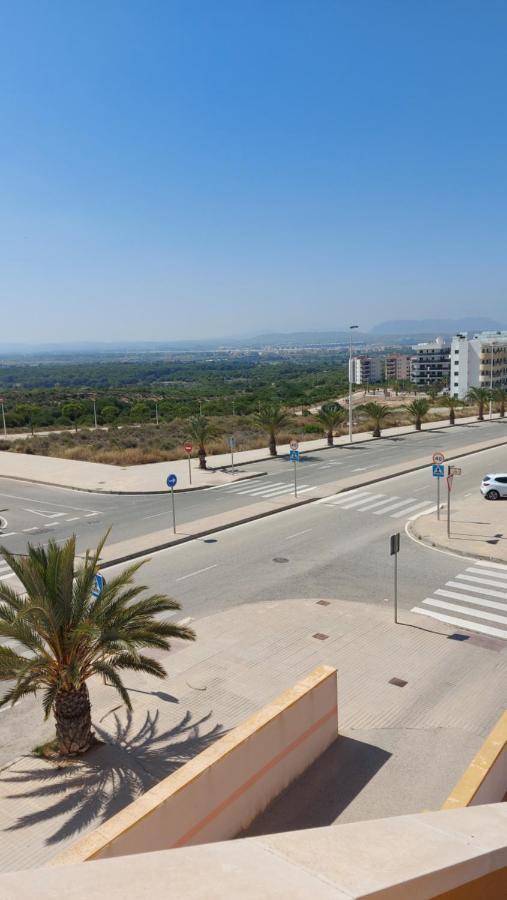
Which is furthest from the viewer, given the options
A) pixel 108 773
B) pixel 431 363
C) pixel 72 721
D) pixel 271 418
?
pixel 431 363

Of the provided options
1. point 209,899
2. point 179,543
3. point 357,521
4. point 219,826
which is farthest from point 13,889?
point 357,521

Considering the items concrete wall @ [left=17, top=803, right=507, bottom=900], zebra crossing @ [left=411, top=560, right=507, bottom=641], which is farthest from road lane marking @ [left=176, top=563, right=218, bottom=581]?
concrete wall @ [left=17, top=803, right=507, bottom=900]

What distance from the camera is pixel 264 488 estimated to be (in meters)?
29.7

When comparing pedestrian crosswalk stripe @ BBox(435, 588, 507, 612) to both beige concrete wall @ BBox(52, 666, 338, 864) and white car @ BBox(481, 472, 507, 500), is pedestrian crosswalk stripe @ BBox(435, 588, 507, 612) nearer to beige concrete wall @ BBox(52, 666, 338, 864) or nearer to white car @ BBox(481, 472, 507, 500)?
beige concrete wall @ BBox(52, 666, 338, 864)

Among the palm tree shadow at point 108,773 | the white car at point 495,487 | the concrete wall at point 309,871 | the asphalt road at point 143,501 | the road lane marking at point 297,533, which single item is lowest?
the asphalt road at point 143,501

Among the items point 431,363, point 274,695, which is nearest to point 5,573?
point 274,695

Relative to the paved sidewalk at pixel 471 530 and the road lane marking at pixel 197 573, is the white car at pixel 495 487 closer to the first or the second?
the paved sidewalk at pixel 471 530

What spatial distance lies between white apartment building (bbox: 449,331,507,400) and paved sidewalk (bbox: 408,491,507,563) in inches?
3801

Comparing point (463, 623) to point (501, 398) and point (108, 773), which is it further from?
point (501, 398)

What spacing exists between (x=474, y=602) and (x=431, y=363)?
17238 centimetres

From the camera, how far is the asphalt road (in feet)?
76.0

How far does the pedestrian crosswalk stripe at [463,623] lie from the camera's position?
44.3 feet

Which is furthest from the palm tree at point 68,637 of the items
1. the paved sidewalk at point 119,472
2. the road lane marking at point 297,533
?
Answer: the paved sidewalk at point 119,472

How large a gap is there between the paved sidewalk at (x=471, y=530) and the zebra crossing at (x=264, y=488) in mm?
6663
